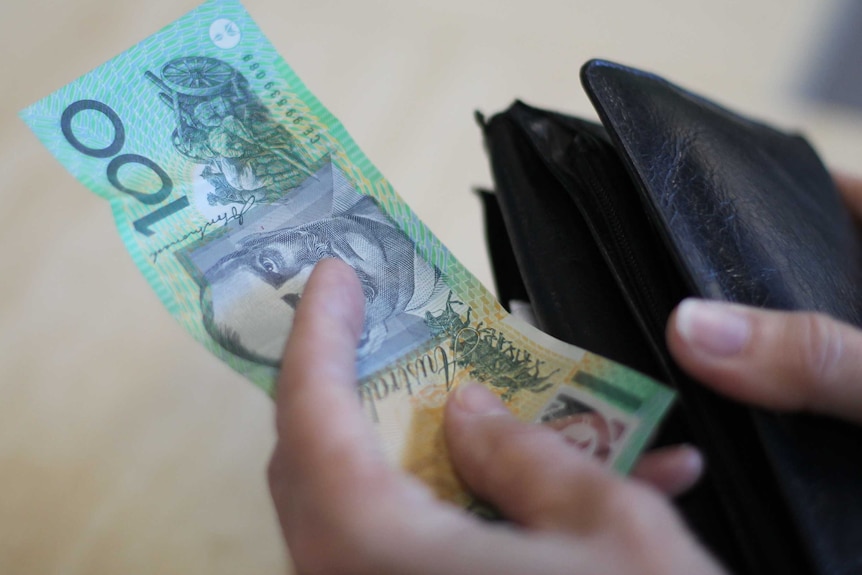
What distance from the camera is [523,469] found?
39 cm

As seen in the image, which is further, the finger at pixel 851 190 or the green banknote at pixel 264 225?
the finger at pixel 851 190

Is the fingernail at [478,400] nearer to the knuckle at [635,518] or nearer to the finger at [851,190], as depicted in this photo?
the knuckle at [635,518]

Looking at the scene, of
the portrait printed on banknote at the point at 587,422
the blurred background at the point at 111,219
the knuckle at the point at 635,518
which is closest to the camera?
the knuckle at the point at 635,518

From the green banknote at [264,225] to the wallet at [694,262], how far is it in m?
0.06

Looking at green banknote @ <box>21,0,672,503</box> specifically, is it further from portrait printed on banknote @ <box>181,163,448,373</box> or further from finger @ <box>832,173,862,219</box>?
finger @ <box>832,173,862,219</box>

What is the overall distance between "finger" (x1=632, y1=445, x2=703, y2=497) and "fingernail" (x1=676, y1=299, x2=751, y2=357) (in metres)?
0.07

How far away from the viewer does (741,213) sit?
0.54 meters

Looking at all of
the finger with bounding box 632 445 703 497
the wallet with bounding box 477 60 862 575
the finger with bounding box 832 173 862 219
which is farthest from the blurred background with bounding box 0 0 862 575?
the finger with bounding box 632 445 703 497

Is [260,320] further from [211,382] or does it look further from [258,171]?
[211,382]

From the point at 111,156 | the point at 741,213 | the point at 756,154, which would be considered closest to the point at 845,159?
the point at 756,154

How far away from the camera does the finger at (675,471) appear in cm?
43

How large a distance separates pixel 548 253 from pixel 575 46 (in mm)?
733

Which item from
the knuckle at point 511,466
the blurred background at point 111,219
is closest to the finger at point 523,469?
the knuckle at point 511,466

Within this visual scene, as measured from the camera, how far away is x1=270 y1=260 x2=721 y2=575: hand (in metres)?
0.34
